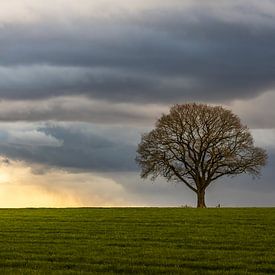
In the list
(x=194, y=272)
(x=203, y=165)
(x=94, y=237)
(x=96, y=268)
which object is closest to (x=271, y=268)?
(x=194, y=272)

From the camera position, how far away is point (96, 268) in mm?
23734

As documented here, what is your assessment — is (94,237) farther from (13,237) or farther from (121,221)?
(121,221)

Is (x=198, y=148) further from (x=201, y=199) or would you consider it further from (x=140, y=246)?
(x=140, y=246)

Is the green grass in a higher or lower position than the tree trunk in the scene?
lower

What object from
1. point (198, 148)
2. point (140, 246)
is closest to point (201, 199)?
point (198, 148)

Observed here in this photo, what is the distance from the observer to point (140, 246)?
102 ft

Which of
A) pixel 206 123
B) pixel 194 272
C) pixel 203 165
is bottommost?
pixel 194 272

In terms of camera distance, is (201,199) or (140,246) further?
(201,199)

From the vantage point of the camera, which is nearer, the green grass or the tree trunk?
the green grass

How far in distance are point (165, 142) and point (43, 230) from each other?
43257 mm

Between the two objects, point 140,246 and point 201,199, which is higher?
point 201,199

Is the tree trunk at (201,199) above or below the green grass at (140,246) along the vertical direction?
above

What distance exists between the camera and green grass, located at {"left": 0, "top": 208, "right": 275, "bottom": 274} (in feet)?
78.7

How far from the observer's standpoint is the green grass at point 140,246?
2400cm
